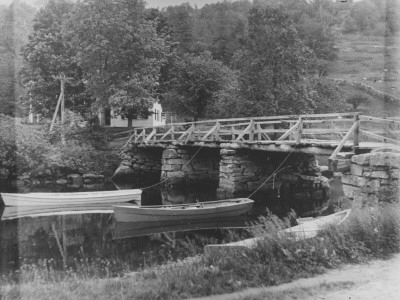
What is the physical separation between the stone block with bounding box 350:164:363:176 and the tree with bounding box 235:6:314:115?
14964 mm

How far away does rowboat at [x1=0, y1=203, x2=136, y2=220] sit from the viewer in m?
18.6

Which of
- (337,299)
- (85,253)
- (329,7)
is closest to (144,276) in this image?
(337,299)

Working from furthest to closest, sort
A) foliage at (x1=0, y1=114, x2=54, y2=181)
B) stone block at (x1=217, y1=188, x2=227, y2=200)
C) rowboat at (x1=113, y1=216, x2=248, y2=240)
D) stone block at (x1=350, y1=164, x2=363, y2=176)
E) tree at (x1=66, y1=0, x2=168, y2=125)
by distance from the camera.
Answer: tree at (x1=66, y1=0, x2=168, y2=125) → foliage at (x1=0, y1=114, x2=54, y2=181) → stone block at (x1=217, y1=188, x2=227, y2=200) → rowboat at (x1=113, y1=216, x2=248, y2=240) → stone block at (x1=350, y1=164, x2=363, y2=176)

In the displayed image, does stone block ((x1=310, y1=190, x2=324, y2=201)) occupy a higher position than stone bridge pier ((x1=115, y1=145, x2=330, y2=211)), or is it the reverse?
stone bridge pier ((x1=115, y1=145, x2=330, y2=211))

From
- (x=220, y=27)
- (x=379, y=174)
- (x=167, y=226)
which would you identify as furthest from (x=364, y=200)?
(x=220, y=27)

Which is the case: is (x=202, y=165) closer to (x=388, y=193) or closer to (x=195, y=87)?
(x=195, y=87)

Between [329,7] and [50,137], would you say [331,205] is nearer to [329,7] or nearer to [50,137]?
[50,137]

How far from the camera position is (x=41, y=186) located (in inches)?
1071

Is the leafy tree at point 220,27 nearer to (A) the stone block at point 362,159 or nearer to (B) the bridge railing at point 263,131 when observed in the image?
(B) the bridge railing at point 263,131

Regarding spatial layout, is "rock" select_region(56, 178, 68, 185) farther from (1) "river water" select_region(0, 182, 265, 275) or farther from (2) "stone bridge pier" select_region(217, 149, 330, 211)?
(2) "stone bridge pier" select_region(217, 149, 330, 211)

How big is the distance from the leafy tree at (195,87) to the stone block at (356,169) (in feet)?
89.2

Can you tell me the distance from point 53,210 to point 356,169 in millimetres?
14742

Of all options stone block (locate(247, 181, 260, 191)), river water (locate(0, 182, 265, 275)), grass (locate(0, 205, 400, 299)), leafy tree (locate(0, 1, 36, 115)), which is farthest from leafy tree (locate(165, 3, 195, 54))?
grass (locate(0, 205, 400, 299))

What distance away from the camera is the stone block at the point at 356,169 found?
480 inches
